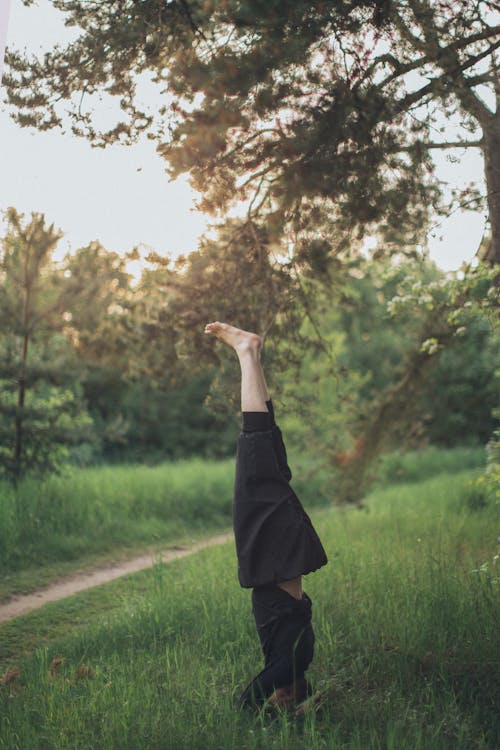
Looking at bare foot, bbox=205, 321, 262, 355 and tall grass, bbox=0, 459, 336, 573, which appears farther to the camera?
tall grass, bbox=0, 459, 336, 573

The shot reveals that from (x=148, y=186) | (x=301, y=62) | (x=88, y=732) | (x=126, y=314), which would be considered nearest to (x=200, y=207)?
(x=148, y=186)

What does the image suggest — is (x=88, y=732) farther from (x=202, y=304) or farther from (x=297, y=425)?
(x=297, y=425)

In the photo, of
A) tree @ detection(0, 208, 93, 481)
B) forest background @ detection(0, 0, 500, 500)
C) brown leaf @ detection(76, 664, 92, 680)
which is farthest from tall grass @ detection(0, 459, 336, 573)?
brown leaf @ detection(76, 664, 92, 680)

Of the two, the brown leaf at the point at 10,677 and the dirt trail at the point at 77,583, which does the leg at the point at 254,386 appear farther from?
the dirt trail at the point at 77,583

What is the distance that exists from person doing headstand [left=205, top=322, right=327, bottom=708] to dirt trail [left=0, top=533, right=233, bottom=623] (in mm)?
3243

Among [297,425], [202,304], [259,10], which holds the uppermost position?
[259,10]

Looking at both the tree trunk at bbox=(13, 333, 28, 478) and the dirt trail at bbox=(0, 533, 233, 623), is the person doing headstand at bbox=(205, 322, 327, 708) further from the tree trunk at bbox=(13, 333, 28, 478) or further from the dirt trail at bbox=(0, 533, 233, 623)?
the tree trunk at bbox=(13, 333, 28, 478)

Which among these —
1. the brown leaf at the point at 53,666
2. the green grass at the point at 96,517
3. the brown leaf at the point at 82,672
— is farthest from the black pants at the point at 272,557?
the green grass at the point at 96,517

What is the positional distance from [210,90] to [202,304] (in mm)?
2327

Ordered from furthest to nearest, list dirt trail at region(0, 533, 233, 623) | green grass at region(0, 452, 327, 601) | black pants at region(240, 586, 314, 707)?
green grass at region(0, 452, 327, 601), dirt trail at region(0, 533, 233, 623), black pants at region(240, 586, 314, 707)

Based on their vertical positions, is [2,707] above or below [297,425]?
below

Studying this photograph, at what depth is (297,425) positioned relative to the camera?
13008mm

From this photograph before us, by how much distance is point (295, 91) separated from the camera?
419 cm

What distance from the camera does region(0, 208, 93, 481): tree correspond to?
9227mm
